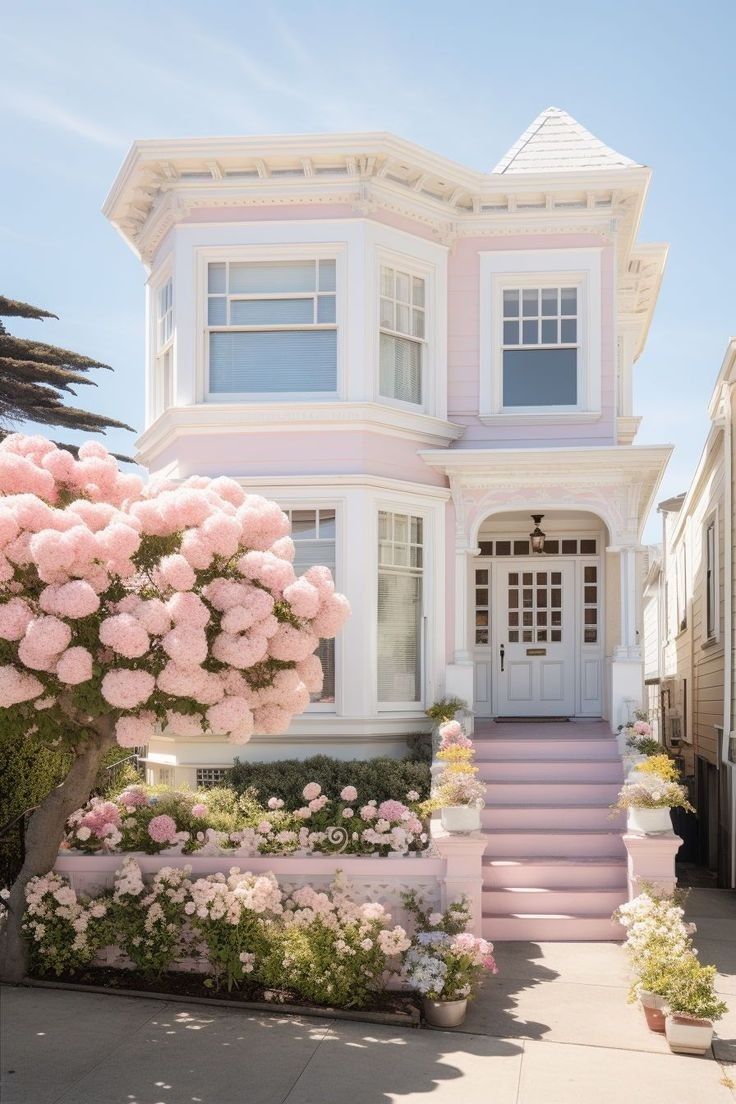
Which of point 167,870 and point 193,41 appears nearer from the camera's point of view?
point 167,870

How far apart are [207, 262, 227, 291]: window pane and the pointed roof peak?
3.81 m

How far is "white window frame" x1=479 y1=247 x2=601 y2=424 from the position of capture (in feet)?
43.2

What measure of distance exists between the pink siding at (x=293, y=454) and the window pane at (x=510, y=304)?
230cm

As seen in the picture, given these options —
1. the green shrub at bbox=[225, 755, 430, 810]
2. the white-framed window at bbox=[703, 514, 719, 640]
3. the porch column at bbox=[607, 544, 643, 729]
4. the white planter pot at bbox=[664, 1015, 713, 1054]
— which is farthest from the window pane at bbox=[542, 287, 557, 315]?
the white planter pot at bbox=[664, 1015, 713, 1054]

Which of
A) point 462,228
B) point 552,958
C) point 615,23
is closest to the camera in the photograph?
point 552,958

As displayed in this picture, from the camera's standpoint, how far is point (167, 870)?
807 centimetres

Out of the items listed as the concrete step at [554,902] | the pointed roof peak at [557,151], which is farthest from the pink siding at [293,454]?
the concrete step at [554,902]

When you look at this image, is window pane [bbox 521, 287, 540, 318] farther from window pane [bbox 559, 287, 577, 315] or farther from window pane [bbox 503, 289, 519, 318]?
window pane [bbox 559, 287, 577, 315]

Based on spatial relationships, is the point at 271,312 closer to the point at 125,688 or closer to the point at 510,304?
the point at 510,304

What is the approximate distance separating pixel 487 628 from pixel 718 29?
23.5 feet

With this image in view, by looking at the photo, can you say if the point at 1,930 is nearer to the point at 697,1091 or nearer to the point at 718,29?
the point at 697,1091

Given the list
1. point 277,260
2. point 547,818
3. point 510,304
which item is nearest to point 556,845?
point 547,818

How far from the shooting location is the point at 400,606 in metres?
12.6

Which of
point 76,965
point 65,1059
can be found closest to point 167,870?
point 76,965
